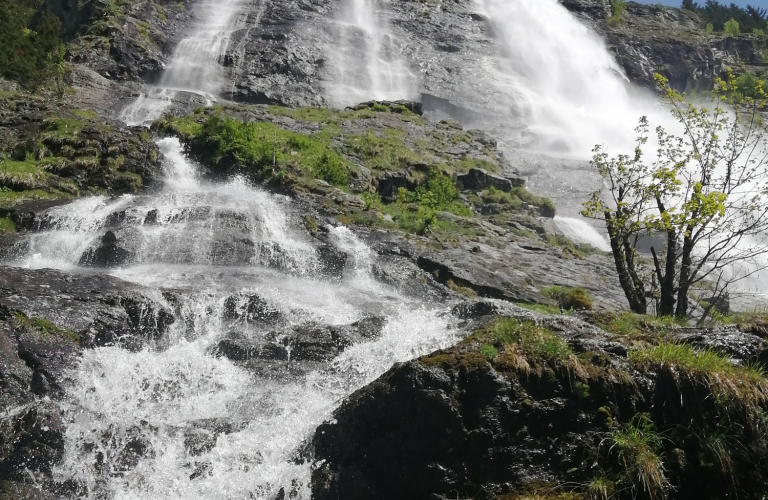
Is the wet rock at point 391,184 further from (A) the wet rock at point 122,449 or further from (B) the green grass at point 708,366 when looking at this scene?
(B) the green grass at point 708,366

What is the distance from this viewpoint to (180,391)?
1045 centimetres

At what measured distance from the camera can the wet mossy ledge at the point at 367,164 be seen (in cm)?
2316

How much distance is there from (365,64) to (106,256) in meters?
34.5

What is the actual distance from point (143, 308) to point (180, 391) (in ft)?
8.53

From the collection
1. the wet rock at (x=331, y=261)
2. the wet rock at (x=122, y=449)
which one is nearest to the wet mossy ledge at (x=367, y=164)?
the wet rock at (x=331, y=261)

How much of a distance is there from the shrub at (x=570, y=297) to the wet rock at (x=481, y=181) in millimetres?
12105

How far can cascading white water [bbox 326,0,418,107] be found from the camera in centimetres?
4372

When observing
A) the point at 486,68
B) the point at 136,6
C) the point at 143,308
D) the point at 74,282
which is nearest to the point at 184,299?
the point at 143,308

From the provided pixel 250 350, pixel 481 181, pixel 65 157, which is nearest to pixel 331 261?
pixel 250 350

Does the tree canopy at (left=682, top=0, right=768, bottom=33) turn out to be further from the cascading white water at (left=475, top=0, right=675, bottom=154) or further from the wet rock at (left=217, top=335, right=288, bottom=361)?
the wet rock at (left=217, top=335, right=288, bottom=361)

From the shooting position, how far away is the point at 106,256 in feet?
53.7

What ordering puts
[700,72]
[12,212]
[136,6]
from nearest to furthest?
[12,212]
[136,6]
[700,72]

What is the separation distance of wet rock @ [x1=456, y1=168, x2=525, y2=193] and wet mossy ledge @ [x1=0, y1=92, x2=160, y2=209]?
546 inches

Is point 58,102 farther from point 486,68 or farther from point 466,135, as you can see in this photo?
point 486,68
